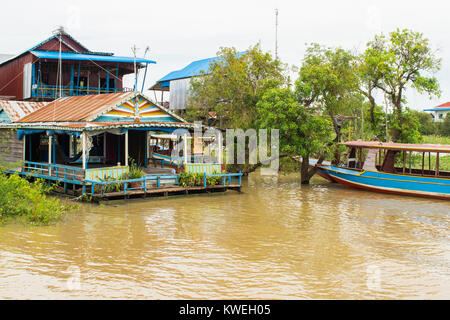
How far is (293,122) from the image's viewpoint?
22312 millimetres

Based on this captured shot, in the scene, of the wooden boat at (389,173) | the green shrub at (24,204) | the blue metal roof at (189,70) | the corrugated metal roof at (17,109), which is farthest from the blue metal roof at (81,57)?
the green shrub at (24,204)

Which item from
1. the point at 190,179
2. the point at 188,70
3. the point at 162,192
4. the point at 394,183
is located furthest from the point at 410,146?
the point at 188,70

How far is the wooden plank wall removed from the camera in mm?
21734

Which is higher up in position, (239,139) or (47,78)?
(47,78)

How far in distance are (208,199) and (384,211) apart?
6813mm

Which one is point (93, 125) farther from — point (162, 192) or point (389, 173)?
point (389, 173)

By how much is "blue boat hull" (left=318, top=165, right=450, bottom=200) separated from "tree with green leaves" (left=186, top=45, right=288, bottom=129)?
5.50m

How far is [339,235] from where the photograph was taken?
43.8ft

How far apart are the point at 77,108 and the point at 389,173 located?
47.3 feet
